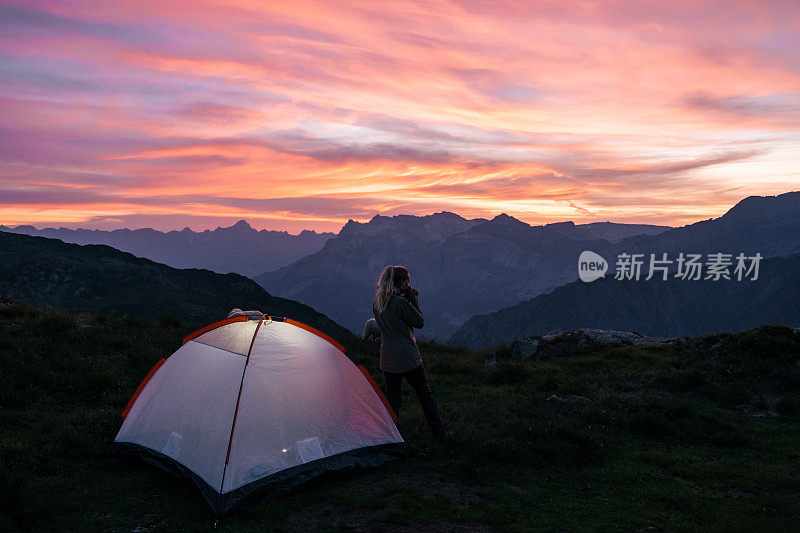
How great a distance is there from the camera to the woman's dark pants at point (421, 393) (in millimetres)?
9664

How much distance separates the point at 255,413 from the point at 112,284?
129168 mm

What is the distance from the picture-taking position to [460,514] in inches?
282

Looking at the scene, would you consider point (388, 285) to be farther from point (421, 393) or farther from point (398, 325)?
point (421, 393)

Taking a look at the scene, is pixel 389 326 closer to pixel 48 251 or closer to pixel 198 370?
pixel 198 370

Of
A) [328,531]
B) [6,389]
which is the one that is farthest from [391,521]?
[6,389]

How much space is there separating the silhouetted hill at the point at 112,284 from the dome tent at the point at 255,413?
77620 millimetres

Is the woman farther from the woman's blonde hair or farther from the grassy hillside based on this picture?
the grassy hillside

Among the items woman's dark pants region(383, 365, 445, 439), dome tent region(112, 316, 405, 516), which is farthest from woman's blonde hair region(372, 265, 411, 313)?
woman's dark pants region(383, 365, 445, 439)

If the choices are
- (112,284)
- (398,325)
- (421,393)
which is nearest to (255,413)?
(398,325)

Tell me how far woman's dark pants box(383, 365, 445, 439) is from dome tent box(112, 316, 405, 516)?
28 cm

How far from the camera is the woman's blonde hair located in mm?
9492

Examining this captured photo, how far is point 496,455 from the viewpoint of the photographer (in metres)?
9.19

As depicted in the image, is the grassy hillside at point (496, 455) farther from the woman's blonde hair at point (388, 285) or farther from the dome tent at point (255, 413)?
the woman's blonde hair at point (388, 285)

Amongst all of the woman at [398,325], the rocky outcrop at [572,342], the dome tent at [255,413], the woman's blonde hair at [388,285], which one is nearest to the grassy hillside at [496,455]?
the dome tent at [255,413]
